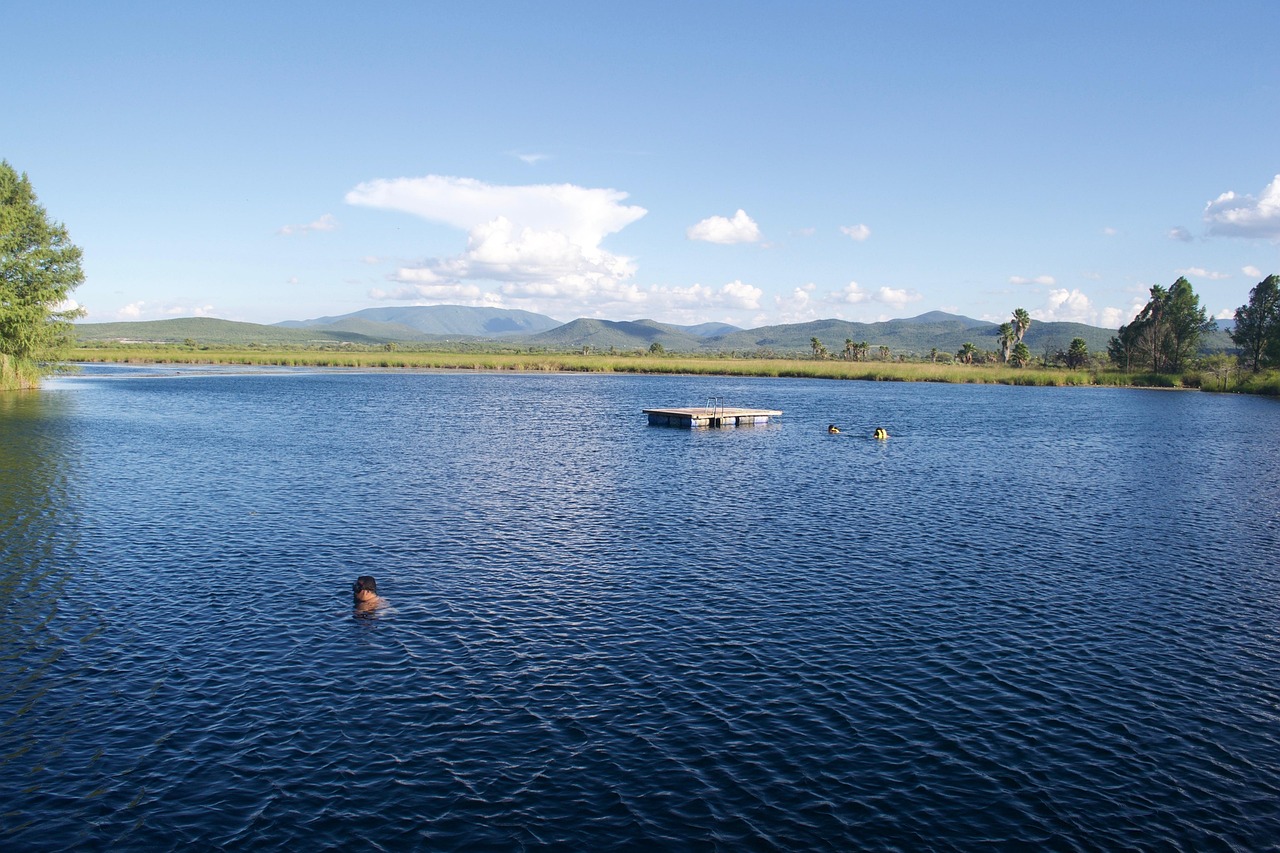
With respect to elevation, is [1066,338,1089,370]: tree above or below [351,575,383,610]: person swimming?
above

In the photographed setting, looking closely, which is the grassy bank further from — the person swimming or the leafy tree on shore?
the leafy tree on shore

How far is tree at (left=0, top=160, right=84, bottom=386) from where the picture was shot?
66688 millimetres

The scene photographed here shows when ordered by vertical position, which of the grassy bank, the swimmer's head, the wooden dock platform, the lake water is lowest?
the lake water

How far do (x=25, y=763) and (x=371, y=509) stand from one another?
18.0 meters

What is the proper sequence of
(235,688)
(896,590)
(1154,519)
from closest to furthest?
(235,688) → (896,590) → (1154,519)

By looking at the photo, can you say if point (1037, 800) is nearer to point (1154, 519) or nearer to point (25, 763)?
point (25, 763)

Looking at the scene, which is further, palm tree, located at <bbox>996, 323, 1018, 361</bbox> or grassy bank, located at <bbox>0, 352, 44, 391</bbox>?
palm tree, located at <bbox>996, 323, 1018, 361</bbox>

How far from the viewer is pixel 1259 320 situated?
11912 cm

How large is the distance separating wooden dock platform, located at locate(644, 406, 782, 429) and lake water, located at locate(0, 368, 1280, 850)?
22.2m

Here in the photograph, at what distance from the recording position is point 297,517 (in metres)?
29.2

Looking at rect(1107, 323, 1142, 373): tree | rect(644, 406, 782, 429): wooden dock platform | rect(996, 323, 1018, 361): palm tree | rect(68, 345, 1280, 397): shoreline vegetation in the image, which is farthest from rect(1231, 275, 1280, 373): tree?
rect(644, 406, 782, 429): wooden dock platform

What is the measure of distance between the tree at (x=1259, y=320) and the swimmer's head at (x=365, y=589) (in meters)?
133

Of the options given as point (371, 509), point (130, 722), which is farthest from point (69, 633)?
point (371, 509)

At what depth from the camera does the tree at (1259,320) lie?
385 feet
